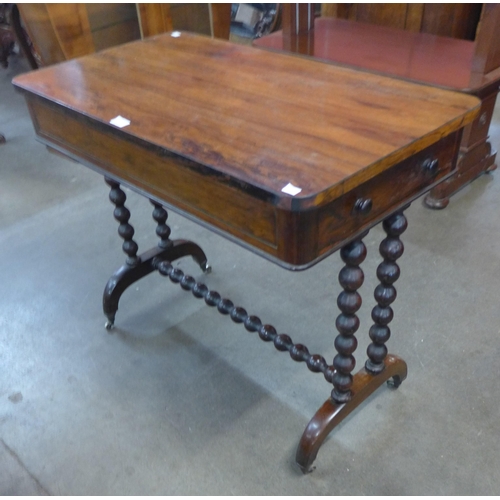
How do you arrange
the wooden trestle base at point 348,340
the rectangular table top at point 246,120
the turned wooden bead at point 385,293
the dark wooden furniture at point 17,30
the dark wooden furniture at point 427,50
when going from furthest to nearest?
the dark wooden furniture at point 17,30
the dark wooden furniture at point 427,50
the turned wooden bead at point 385,293
the wooden trestle base at point 348,340
the rectangular table top at point 246,120

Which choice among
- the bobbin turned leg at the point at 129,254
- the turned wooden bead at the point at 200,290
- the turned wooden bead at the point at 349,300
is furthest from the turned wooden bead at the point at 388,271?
the bobbin turned leg at the point at 129,254

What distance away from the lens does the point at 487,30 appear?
1986mm

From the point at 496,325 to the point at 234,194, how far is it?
114 centimetres

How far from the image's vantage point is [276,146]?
1.05 metres

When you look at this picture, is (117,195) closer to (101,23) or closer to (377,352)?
(377,352)

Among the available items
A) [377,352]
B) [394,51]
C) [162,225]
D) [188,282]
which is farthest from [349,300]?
[394,51]

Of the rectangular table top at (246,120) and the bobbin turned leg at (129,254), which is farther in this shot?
the bobbin turned leg at (129,254)

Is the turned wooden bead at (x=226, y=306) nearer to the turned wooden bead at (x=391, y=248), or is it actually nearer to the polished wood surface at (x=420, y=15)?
the turned wooden bead at (x=391, y=248)

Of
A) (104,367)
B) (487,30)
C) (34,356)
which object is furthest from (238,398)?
(487,30)

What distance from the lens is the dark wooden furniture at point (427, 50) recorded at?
6.71 ft

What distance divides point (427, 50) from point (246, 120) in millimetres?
1552

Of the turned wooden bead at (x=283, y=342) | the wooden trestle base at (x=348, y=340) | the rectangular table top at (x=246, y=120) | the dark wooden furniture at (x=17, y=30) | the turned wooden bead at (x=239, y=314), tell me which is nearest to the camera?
the rectangular table top at (x=246, y=120)

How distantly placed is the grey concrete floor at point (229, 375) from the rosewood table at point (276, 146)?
0.14 metres

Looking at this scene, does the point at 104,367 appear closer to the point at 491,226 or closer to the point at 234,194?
the point at 234,194
